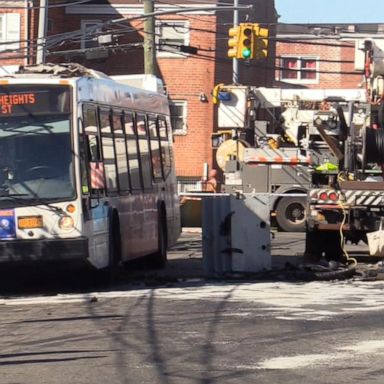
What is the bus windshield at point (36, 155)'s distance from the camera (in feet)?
43.6

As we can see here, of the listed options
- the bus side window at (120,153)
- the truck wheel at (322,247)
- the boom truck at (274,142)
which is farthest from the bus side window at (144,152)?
the boom truck at (274,142)

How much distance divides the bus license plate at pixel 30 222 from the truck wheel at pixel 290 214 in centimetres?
1548

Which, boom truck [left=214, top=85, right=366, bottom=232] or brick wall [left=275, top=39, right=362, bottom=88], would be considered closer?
boom truck [left=214, top=85, right=366, bottom=232]

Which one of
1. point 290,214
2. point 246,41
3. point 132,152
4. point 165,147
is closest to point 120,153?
point 132,152

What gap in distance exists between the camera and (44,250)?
13.2 m

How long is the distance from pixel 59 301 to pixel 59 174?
65.0 inches

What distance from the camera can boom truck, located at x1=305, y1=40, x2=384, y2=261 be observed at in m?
16.2

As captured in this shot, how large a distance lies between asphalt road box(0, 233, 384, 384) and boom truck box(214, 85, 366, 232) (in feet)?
36.5

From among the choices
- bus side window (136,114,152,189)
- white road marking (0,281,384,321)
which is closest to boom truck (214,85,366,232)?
bus side window (136,114,152,189)

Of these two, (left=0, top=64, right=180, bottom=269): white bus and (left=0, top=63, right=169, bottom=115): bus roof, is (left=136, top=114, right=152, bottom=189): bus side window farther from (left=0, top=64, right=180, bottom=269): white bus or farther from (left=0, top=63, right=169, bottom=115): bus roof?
(left=0, top=64, right=180, bottom=269): white bus

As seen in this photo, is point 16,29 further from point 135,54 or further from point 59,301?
point 59,301

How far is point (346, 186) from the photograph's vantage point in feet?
53.5

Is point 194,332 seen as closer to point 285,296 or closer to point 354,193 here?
point 285,296

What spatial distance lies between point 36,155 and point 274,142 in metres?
14.5
